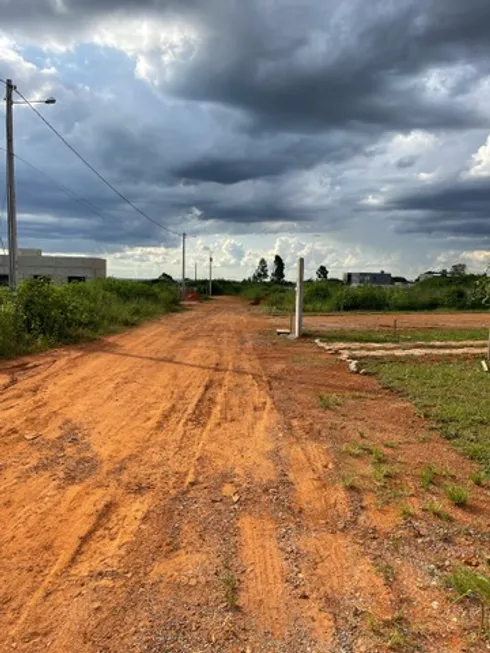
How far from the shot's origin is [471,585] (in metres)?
3.04

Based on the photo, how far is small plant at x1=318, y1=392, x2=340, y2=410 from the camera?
7.43m

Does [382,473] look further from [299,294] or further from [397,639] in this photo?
[299,294]

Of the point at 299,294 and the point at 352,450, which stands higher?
the point at 299,294

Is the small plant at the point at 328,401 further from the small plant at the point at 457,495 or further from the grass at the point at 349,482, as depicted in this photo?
the small plant at the point at 457,495

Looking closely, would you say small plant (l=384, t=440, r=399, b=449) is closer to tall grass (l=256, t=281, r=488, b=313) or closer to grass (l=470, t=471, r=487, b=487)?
grass (l=470, t=471, r=487, b=487)

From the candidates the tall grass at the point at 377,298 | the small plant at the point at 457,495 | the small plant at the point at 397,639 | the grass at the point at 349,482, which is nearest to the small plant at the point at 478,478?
the small plant at the point at 457,495

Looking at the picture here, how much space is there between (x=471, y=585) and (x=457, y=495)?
128 centimetres

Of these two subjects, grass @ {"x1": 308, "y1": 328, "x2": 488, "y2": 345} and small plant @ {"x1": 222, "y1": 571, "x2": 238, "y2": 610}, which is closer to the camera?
small plant @ {"x1": 222, "y1": 571, "x2": 238, "y2": 610}

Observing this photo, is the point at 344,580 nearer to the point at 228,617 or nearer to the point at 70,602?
the point at 228,617

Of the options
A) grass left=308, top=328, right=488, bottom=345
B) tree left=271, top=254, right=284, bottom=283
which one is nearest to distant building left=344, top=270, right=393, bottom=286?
tree left=271, top=254, right=284, bottom=283

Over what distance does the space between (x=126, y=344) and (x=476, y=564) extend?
449 inches

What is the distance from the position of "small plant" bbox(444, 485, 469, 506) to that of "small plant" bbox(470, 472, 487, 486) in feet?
0.85

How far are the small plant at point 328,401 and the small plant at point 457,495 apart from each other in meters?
2.96

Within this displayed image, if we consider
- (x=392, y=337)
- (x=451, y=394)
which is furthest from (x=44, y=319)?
(x=392, y=337)
